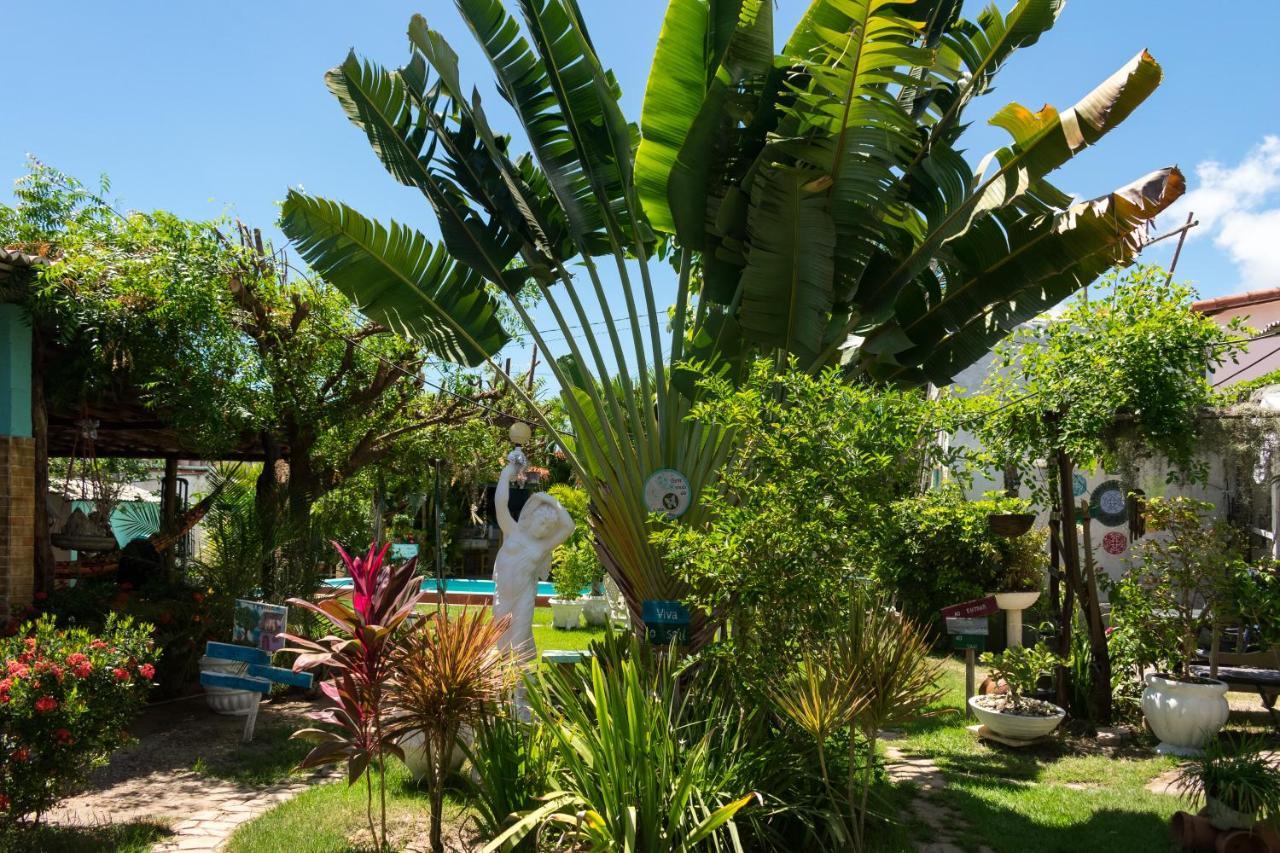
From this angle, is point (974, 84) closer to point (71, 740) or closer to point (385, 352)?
point (385, 352)

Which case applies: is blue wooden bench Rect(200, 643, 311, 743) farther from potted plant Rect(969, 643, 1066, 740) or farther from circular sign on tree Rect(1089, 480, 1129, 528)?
circular sign on tree Rect(1089, 480, 1129, 528)

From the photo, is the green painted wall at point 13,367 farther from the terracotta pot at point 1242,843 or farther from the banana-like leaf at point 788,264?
the terracotta pot at point 1242,843

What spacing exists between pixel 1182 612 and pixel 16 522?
413 inches

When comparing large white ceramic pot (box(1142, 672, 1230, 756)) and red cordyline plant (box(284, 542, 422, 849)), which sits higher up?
red cordyline plant (box(284, 542, 422, 849))

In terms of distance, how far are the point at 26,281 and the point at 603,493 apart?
5.51 meters

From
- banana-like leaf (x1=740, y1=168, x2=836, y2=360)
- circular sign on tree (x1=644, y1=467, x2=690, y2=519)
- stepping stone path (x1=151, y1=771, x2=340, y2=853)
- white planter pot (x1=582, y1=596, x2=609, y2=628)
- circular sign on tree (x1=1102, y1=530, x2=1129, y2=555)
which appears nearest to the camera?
stepping stone path (x1=151, y1=771, x2=340, y2=853)

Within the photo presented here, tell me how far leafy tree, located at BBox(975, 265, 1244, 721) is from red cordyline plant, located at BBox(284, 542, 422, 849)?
5.60 m

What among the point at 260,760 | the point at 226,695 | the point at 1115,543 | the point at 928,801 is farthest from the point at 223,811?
the point at 1115,543

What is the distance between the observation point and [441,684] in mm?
4992

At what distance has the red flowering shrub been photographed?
4848 millimetres

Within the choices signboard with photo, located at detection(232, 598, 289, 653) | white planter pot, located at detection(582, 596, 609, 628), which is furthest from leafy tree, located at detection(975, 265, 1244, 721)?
white planter pot, located at detection(582, 596, 609, 628)

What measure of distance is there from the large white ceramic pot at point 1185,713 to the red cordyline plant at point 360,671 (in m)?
6.37

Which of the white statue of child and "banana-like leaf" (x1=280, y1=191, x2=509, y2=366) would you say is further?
"banana-like leaf" (x1=280, y1=191, x2=509, y2=366)

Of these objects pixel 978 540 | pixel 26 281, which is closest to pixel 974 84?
pixel 978 540
